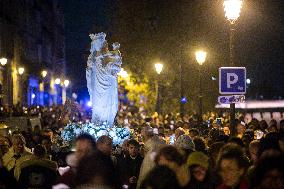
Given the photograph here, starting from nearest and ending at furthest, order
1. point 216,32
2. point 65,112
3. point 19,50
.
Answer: point 65,112 < point 216,32 < point 19,50

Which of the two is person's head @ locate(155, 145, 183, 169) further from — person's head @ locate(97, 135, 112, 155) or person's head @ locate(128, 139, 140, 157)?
person's head @ locate(128, 139, 140, 157)

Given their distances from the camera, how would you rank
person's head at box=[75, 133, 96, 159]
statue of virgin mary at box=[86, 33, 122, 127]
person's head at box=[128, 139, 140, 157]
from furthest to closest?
1. statue of virgin mary at box=[86, 33, 122, 127]
2. person's head at box=[128, 139, 140, 157]
3. person's head at box=[75, 133, 96, 159]

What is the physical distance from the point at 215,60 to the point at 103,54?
2503cm

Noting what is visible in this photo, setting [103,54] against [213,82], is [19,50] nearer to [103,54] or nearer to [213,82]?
[213,82]

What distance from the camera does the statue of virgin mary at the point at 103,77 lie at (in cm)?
1712

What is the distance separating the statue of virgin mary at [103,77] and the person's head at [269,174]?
1105cm

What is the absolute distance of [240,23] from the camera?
42469mm

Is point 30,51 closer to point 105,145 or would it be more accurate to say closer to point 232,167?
point 105,145

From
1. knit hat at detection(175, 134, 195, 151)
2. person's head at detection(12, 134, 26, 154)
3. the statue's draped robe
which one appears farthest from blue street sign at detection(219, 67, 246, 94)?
person's head at detection(12, 134, 26, 154)

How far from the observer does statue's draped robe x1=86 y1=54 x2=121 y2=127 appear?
17.2 meters

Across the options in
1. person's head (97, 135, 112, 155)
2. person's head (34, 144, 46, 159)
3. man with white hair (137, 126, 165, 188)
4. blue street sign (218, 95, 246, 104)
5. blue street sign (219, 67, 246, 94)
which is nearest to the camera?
man with white hair (137, 126, 165, 188)

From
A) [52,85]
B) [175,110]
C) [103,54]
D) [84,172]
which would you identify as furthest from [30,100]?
[84,172]

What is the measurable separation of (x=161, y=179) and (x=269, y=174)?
100 centimetres

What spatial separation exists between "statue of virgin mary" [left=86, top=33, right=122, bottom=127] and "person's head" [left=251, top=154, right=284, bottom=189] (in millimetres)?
11045
